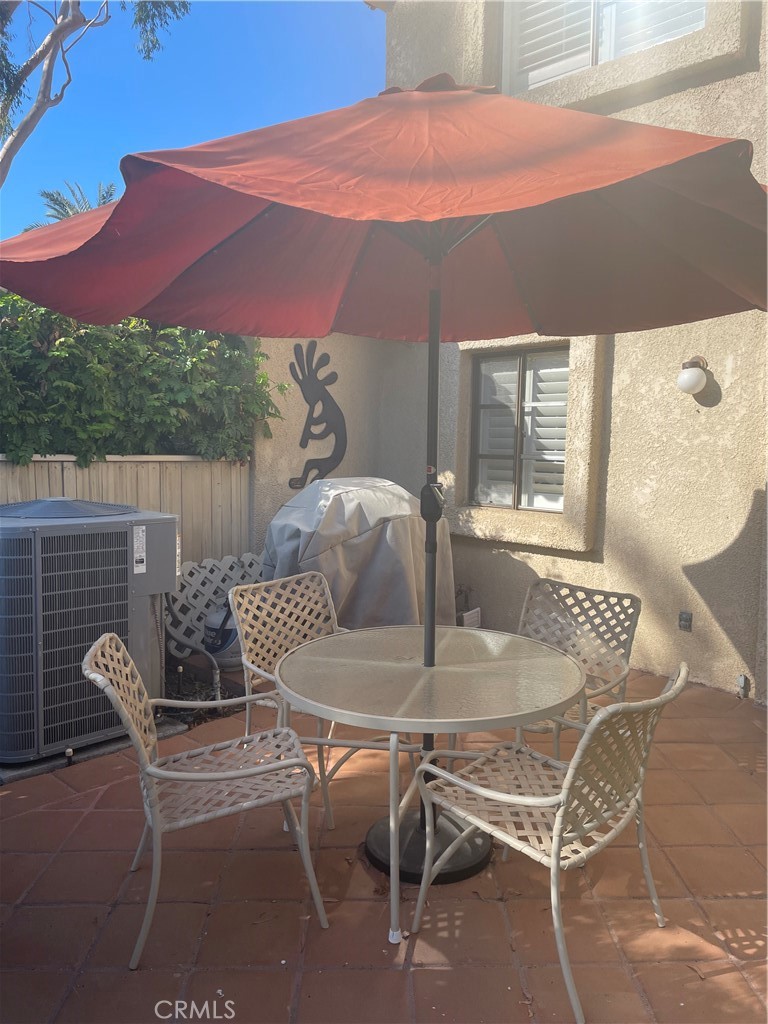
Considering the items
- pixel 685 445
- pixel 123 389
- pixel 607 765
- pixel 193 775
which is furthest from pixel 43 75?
pixel 607 765

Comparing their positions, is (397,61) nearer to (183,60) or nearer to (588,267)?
(588,267)

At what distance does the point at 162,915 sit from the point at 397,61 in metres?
7.37

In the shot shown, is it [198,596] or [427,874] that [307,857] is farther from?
[198,596]

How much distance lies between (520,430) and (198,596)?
3.14m

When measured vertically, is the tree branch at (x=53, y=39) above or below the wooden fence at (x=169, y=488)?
above

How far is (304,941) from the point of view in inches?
92.5

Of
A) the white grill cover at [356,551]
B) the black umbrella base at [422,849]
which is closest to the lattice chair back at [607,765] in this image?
the black umbrella base at [422,849]

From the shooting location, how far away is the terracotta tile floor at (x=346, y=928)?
2.09 metres

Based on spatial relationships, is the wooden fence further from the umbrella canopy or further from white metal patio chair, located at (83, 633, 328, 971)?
white metal patio chair, located at (83, 633, 328, 971)

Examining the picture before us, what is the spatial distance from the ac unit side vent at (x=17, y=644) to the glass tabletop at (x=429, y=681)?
1.54m

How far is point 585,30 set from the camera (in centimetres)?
566

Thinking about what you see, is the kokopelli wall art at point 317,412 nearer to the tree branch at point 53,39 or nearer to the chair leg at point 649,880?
the chair leg at point 649,880

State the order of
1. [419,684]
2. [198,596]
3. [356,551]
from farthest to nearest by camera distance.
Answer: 1. [198,596]
2. [356,551]
3. [419,684]

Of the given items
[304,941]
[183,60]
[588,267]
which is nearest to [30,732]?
[304,941]
